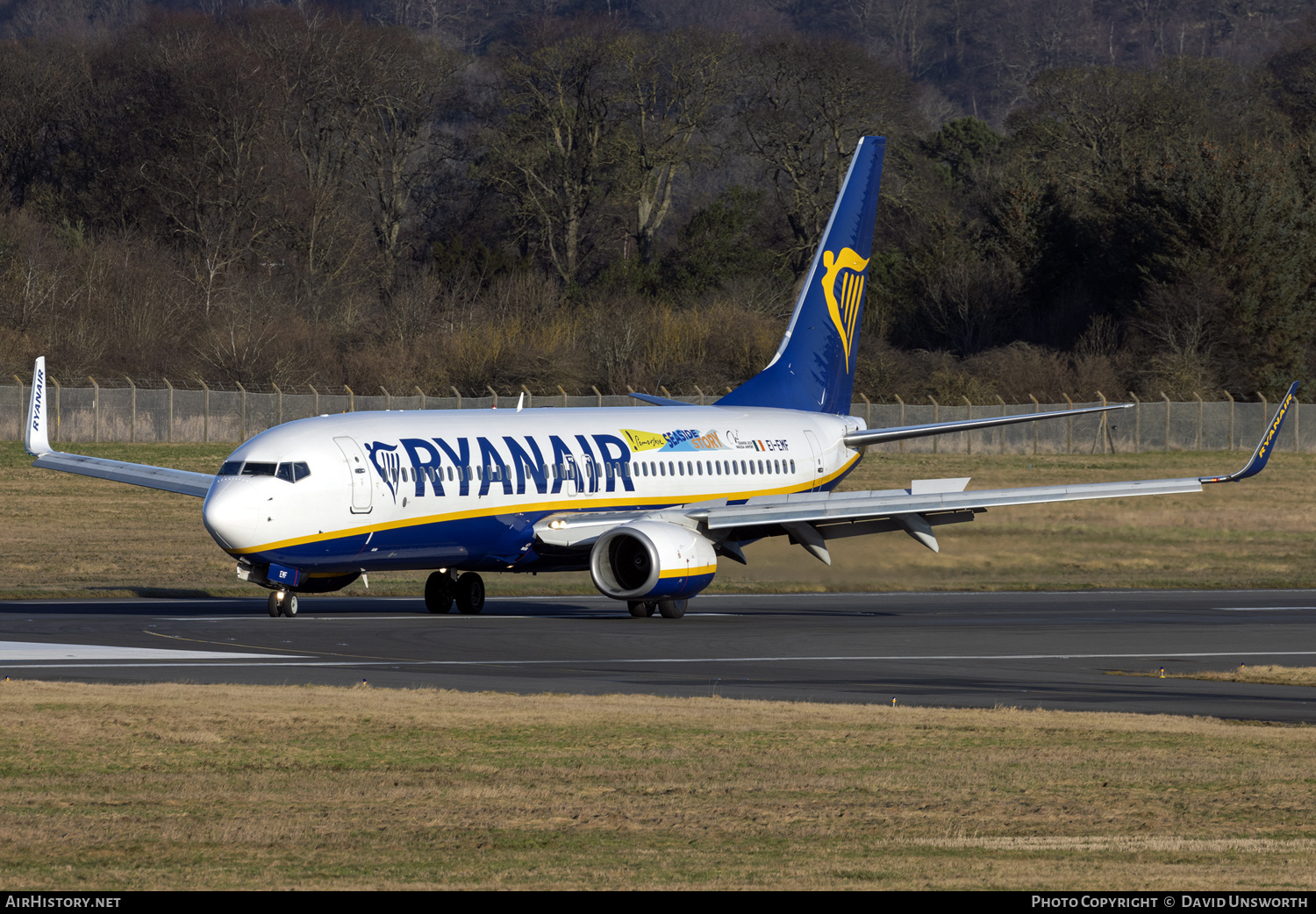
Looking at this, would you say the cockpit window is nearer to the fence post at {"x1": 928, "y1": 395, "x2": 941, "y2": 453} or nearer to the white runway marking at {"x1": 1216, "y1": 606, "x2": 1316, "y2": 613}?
the white runway marking at {"x1": 1216, "y1": 606, "x2": 1316, "y2": 613}

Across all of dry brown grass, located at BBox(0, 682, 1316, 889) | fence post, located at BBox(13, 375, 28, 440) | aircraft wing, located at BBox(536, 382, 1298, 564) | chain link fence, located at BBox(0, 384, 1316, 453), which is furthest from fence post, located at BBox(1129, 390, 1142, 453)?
dry brown grass, located at BBox(0, 682, 1316, 889)

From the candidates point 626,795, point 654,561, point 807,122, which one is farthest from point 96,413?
point 626,795

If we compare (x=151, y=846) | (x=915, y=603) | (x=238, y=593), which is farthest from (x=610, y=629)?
(x=151, y=846)

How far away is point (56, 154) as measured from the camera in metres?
117

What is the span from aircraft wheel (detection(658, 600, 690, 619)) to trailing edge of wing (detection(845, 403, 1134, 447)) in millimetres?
6281

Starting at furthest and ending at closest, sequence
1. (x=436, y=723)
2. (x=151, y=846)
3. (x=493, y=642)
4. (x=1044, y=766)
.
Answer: (x=493, y=642) → (x=436, y=723) → (x=1044, y=766) → (x=151, y=846)

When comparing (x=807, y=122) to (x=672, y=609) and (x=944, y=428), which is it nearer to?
(x=944, y=428)

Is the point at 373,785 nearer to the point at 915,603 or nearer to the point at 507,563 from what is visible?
the point at 507,563

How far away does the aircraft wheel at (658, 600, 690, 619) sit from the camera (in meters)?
35.0

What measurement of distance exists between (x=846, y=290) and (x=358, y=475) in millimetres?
17265

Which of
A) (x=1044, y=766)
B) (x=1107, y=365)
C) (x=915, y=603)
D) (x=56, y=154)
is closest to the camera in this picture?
(x=1044, y=766)

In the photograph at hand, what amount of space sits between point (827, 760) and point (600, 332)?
2944 inches

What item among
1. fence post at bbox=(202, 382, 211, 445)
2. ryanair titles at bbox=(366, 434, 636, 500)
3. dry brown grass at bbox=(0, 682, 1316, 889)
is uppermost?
fence post at bbox=(202, 382, 211, 445)

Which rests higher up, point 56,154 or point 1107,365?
point 56,154
